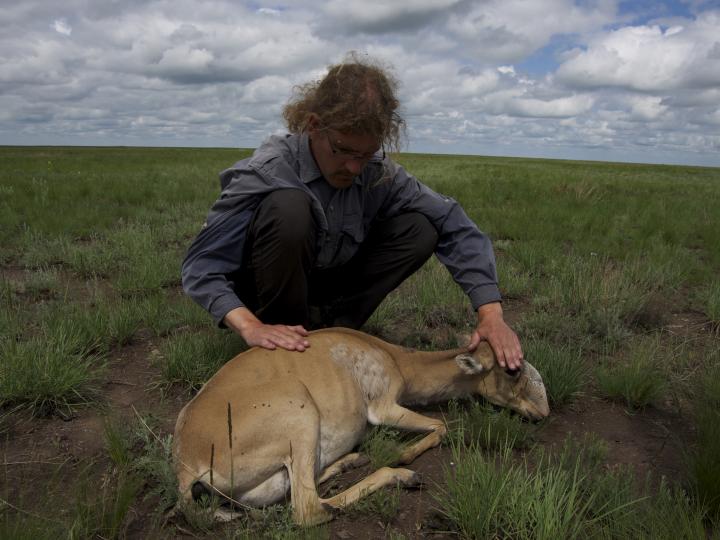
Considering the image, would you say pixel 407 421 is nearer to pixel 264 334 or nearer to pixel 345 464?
pixel 345 464

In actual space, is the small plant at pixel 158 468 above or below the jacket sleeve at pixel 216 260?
below

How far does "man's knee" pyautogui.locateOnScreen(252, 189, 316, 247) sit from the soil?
4.30 ft

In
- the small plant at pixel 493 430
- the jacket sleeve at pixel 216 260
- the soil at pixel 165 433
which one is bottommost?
the soil at pixel 165 433

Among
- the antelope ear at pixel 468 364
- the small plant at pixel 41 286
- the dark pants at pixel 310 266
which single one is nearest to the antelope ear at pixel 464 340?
the antelope ear at pixel 468 364

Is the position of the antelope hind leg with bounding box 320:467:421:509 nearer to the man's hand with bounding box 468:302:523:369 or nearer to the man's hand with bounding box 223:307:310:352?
the man's hand with bounding box 223:307:310:352

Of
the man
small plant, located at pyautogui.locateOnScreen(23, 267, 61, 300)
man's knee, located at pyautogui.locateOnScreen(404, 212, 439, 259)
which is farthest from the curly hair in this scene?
small plant, located at pyautogui.locateOnScreen(23, 267, 61, 300)

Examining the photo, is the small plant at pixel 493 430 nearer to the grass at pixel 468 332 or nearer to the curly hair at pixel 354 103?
the grass at pixel 468 332

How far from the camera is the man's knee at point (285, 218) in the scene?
3.84 metres

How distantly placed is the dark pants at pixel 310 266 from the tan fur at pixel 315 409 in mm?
499

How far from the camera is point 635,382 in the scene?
397cm

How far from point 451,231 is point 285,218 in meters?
1.41

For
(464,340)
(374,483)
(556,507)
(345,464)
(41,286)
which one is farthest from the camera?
(41,286)

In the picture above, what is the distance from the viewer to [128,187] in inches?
568

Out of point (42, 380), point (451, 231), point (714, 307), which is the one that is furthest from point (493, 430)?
point (714, 307)
